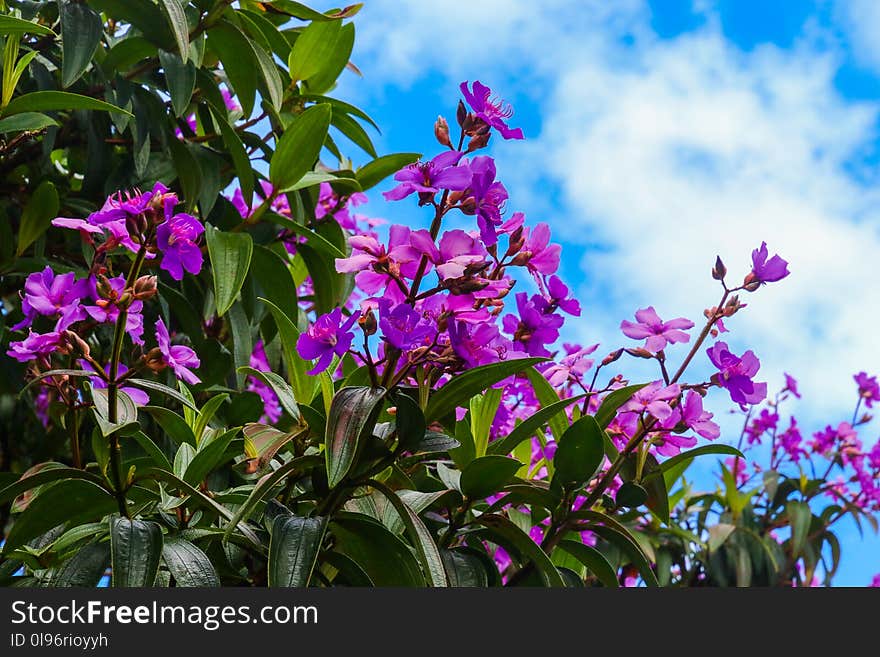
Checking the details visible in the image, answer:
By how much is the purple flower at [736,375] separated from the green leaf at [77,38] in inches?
41.0

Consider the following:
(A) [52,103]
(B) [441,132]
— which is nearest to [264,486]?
(B) [441,132]

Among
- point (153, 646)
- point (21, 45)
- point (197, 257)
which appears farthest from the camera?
point (21, 45)

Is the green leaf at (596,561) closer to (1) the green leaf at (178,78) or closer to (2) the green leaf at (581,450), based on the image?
(2) the green leaf at (581,450)

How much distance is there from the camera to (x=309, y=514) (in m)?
0.98

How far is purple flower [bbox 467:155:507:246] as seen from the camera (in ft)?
2.76

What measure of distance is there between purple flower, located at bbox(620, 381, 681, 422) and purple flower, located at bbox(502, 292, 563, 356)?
0.46 ft

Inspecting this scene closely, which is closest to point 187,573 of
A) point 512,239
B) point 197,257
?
point 197,257

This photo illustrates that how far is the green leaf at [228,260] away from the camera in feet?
4.49

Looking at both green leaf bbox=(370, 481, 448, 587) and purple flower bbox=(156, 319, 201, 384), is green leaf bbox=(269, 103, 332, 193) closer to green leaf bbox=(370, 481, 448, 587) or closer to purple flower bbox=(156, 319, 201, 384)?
purple flower bbox=(156, 319, 201, 384)

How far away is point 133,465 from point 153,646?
0.29m

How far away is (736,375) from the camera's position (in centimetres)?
98

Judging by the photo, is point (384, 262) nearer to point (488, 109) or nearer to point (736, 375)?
point (488, 109)

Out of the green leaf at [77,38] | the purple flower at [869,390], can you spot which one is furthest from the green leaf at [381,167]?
the purple flower at [869,390]

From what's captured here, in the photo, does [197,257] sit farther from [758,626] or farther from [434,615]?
[758,626]
